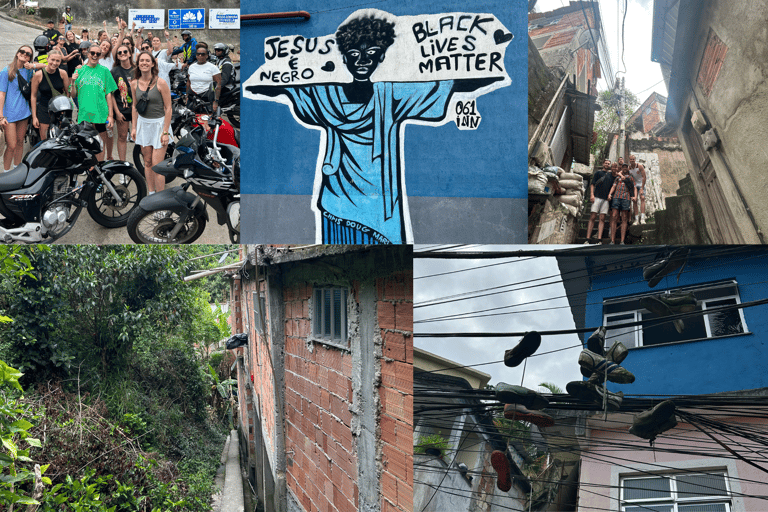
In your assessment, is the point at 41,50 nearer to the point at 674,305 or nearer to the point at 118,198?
the point at 118,198

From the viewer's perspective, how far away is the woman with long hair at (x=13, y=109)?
16.2 feet

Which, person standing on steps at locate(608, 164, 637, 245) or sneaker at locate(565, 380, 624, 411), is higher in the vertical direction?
person standing on steps at locate(608, 164, 637, 245)

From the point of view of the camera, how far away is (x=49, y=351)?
4.12 m

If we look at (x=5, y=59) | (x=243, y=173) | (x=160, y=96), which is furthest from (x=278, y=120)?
(x=5, y=59)

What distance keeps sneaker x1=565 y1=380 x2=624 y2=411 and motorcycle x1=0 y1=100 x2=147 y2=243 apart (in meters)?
3.93

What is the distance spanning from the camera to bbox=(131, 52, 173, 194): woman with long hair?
16.4ft

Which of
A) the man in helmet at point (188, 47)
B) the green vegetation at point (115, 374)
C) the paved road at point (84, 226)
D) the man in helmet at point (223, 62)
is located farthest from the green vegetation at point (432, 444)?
the man in helmet at point (188, 47)

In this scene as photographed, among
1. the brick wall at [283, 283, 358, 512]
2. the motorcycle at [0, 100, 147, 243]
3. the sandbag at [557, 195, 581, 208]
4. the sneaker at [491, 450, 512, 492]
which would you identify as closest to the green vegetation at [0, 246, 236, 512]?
the motorcycle at [0, 100, 147, 243]

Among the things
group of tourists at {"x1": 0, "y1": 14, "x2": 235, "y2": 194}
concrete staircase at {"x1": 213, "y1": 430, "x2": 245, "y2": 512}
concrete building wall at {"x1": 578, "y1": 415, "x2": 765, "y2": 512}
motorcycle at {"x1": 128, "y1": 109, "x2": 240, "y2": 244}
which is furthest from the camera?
group of tourists at {"x1": 0, "y1": 14, "x2": 235, "y2": 194}

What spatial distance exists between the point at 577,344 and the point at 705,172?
330cm

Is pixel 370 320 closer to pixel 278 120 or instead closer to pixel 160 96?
pixel 278 120

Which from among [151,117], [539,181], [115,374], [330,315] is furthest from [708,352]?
[151,117]

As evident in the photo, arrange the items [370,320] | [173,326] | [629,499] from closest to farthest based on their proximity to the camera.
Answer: [629,499]
[370,320]
[173,326]

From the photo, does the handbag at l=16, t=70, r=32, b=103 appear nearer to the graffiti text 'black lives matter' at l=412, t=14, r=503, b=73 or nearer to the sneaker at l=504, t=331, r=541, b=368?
the graffiti text 'black lives matter' at l=412, t=14, r=503, b=73
